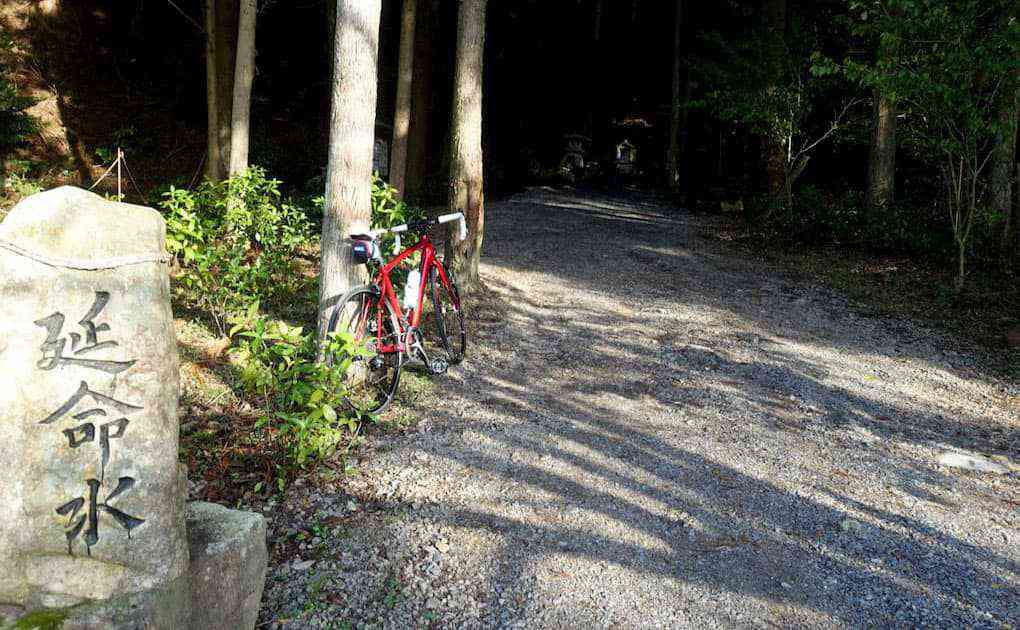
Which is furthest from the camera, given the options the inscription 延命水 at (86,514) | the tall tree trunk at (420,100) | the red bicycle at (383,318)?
the tall tree trunk at (420,100)

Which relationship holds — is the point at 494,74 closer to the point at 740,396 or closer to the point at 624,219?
the point at 624,219

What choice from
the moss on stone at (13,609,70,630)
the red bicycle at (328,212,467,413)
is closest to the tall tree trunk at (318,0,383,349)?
the red bicycle at (328,212,467,413)

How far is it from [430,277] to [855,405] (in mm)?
3468

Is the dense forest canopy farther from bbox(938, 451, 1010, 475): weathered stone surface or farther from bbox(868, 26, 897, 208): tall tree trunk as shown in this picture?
bbox(938, 451, 1010, 475): weathered stone surface

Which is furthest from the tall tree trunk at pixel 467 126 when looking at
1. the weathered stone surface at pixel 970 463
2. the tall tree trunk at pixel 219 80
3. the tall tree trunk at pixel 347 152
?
the weathered stone surface at pixel 970 463

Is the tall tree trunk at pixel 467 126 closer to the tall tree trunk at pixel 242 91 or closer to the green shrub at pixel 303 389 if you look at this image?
the tall tree trunk at pixel 242 91

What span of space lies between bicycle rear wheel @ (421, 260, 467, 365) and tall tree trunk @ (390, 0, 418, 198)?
12.3 ft

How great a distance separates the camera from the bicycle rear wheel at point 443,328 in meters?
5.71

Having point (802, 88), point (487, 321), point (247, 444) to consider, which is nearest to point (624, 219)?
point (802, 88)

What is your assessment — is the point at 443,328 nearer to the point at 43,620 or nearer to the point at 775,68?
the point at 43,620

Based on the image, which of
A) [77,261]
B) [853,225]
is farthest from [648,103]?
[77,261]

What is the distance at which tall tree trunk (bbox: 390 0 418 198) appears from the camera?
388 inches

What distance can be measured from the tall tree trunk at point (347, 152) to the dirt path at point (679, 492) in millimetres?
1147

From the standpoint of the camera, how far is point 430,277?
562cm
